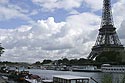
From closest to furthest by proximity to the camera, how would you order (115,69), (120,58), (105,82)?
(105,82) → (115,69) → (120,58)

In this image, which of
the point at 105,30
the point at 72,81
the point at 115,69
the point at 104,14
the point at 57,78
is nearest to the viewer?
the point at 72,81

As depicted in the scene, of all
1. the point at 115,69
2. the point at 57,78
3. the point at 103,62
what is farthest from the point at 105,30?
the point at 57,78

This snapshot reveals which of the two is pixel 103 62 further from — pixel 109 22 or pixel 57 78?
pixel 57 78

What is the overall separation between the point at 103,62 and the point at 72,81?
4935 inches

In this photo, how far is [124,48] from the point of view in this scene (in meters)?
164

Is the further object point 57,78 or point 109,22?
point 109,22

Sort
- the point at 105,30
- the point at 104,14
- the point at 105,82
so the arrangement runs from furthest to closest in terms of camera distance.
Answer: the point at 104,14
the point at 105,30
the point at 105,82

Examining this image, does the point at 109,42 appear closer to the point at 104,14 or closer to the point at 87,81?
the point at 104,14

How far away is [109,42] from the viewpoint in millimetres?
158375

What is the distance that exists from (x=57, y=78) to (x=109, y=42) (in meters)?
118

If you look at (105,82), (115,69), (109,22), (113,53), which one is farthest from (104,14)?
(105,82)

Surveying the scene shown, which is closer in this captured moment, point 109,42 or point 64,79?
point 64,79

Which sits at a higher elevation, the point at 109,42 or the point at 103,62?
the point at 109,42

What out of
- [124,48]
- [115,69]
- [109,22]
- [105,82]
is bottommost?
[105,82]
